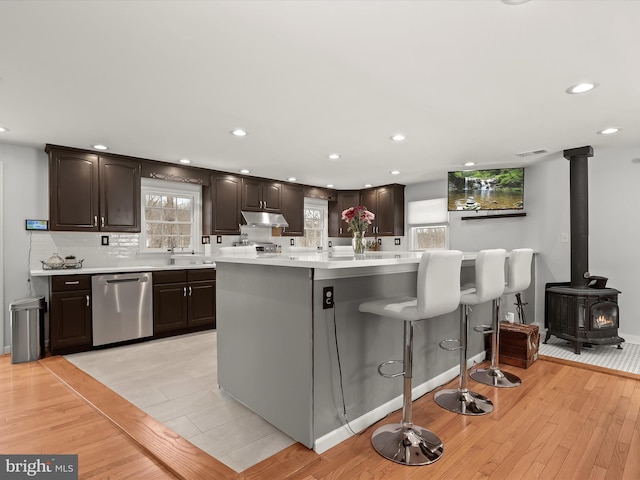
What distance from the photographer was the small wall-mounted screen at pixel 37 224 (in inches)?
163

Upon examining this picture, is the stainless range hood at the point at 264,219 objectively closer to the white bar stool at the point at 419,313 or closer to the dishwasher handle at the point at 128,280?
the dishwasher handle at the point at 128,280

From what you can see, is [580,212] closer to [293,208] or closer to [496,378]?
[496,378]

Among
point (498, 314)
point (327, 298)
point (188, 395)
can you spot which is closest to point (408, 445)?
point (327, 298)

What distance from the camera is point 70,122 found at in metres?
3.30

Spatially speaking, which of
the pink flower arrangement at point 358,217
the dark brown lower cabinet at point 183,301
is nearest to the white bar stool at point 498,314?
the pink flower arrangement at point 358,217

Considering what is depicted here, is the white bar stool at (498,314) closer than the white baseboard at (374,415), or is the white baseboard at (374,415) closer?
the white baseboard at (374,415)

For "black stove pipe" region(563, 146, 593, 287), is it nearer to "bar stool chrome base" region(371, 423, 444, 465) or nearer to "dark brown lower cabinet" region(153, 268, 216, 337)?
"bar stool chrome base" region(371, 423, 444, 465)

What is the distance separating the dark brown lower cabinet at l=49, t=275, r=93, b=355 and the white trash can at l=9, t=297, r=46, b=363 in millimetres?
117

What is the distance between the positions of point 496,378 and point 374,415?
4.51 ft

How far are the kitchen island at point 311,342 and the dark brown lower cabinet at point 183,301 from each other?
6.99 feet

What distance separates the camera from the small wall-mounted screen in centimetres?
414

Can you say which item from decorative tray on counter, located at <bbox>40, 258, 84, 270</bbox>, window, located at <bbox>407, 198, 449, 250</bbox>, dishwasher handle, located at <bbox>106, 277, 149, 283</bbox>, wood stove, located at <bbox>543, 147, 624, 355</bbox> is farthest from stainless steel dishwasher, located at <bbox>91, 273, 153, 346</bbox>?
wood stove, located at <bbox>543, 147, 624, 355</bbox>

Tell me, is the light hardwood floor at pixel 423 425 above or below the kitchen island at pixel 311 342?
below

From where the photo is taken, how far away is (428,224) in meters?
6.71
